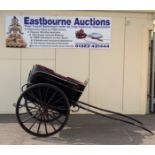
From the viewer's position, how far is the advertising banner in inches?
469

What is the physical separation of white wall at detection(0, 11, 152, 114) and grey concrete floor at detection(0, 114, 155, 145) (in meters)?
0.70

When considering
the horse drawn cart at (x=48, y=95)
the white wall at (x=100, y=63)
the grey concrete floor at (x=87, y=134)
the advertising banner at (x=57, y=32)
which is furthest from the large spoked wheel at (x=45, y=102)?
the advertising banner at (x=57, y=32)

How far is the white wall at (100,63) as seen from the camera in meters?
12.0

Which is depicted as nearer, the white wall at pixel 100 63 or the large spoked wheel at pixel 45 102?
the large spoked wheel at pixel 45 102

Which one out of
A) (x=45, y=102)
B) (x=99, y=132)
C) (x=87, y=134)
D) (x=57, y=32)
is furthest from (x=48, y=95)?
(x=57, y=32)

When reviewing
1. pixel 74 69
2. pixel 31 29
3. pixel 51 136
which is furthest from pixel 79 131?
pixel 31 29

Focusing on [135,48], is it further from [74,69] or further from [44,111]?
[44,111]

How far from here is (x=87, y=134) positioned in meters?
10.1

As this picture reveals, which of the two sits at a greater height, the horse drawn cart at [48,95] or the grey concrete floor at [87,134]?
the horse drawn cart at [48,95]

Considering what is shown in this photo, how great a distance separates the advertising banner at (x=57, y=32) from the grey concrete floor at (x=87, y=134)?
1.74 meters

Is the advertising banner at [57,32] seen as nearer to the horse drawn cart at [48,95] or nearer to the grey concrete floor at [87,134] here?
the grey concrete floor at [87,134]

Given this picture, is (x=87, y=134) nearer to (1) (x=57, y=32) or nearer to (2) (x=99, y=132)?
(2) (x=99, y=132)

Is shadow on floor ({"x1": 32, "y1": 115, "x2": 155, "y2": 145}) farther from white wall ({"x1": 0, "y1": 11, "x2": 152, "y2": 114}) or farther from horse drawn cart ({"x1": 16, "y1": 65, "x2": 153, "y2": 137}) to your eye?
white wall ({"x1": 0, "y1": 11, "x2": 152, "y2": 114})
